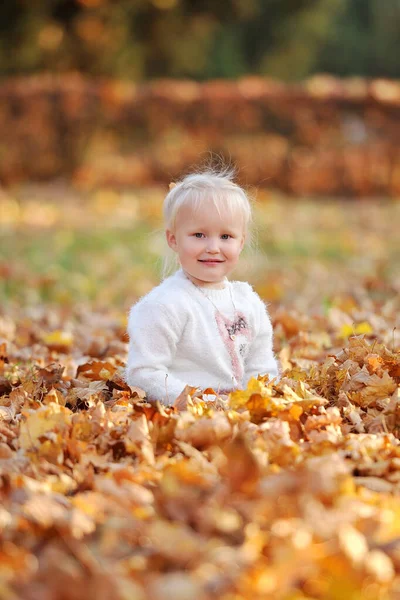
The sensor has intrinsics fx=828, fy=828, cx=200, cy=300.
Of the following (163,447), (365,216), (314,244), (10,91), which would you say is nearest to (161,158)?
(10,91)

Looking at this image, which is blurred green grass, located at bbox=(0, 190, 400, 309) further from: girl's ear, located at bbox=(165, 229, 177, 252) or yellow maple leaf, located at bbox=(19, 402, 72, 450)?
yellow maple leaf, located at bbox=(19, 402, 72, 450)

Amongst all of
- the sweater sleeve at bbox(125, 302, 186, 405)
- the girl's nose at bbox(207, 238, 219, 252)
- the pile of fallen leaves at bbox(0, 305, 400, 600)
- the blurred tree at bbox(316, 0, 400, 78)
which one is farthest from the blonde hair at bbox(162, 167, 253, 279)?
the blurred tree at bbox(316, 0, 400, 78)

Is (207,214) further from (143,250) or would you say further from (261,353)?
(143,250)

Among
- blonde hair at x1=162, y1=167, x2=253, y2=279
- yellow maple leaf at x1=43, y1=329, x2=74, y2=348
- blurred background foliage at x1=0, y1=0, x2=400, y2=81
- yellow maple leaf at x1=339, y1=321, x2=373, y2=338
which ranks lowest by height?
yellow maple leaf at x1=43, y1=329, x2=74, y2=348

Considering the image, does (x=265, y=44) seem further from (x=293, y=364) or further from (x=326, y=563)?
(x=326, y=563)

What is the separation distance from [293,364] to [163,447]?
4.49 ft

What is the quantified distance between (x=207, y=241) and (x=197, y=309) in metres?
0.25

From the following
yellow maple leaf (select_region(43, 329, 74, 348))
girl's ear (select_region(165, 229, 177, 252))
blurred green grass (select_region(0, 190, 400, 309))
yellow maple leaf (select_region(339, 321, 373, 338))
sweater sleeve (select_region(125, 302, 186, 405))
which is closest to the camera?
sweater sleeve (select_region(125, 302, 186, 405))

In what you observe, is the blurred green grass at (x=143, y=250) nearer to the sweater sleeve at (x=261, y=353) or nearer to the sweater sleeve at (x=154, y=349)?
the sweater sleeve at (x=261, y=353)

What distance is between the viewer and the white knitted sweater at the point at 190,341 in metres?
2.94

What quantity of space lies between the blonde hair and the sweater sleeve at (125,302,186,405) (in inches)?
13.6

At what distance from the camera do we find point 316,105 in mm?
14875

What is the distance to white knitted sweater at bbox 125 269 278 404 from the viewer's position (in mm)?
2941

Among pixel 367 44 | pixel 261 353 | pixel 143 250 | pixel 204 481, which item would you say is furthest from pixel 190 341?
pixel 367 44
